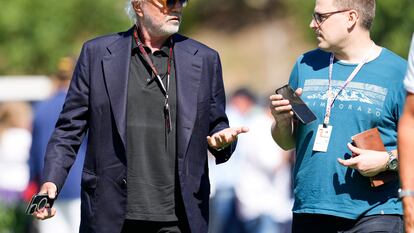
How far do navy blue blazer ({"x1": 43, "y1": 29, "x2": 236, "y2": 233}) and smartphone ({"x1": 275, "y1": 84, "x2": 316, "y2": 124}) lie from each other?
0.40m

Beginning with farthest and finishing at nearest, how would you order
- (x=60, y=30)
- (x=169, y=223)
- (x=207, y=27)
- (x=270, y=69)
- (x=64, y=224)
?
(x=207, y=27) → (x=270, y=69) → (x=60, y=30) → (x=64, y=224) → (x=169, y=223)

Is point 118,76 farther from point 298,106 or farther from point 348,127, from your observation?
point 348,127

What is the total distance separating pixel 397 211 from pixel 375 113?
549 mm

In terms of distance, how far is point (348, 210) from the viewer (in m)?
6.19

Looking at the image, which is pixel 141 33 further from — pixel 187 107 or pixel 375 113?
pixel 375 113

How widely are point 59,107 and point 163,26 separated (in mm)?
3919

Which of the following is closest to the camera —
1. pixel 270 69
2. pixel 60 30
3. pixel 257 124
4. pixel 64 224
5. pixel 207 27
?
pixel 64 224

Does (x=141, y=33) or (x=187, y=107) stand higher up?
(x=141, y=33)

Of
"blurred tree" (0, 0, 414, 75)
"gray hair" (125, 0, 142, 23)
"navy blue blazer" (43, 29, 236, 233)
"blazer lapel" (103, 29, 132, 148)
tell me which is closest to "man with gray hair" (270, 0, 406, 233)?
"navy blue blazer" (43, 29, 236, 233)

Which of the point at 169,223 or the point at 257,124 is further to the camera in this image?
the point at 257,124

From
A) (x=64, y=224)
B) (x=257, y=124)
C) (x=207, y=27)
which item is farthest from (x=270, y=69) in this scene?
(x=64, y=224)

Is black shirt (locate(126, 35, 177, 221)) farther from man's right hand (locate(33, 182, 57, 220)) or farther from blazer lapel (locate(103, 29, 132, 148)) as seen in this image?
man's right hand (locate(33, 182, 57, 220))

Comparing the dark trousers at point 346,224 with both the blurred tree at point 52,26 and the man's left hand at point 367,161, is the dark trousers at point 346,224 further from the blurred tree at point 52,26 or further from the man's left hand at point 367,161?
the blurred tree at point 52,26

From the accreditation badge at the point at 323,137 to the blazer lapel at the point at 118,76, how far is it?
1.07m
